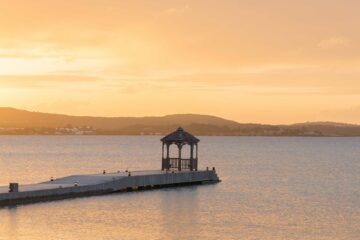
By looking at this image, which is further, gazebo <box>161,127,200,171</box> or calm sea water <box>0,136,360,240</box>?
gazebo <box>161,127,200,171</box>

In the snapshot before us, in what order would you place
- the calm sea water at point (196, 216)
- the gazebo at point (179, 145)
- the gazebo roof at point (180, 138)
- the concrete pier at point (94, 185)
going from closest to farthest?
the calm sea water at point (196, 216) < the concrete pier at point (94, 185) < the gazebo roof at point (180, 138) < the gazebo at point (179, 145)

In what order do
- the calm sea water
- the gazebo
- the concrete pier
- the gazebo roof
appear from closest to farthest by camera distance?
the calm sea water, the concrete pier, the gazebo roof, the gazebo

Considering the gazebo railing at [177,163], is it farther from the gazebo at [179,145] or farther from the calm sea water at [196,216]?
the calm sea water at [196,216]

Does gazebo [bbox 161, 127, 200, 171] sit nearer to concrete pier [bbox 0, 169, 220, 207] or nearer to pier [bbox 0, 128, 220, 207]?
pier [bbox 0, 128, 220, 207]

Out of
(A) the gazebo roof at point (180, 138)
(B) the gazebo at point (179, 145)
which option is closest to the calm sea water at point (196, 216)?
(B) the gazebo at point (179, 145)

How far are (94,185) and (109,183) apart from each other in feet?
8.03

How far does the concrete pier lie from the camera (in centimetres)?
5194

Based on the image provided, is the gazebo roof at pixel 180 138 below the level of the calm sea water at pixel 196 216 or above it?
above

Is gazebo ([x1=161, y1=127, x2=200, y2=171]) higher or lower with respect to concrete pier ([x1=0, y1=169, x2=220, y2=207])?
higher

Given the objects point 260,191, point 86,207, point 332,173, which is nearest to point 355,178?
point 332,173

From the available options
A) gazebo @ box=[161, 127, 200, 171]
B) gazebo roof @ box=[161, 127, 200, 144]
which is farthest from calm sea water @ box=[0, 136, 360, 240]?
gazebo roof @ box=[161, 127, 200, 144]

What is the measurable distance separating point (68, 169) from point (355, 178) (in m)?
41.8

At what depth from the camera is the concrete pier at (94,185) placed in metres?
51.9

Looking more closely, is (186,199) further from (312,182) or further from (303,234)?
(312,182)
